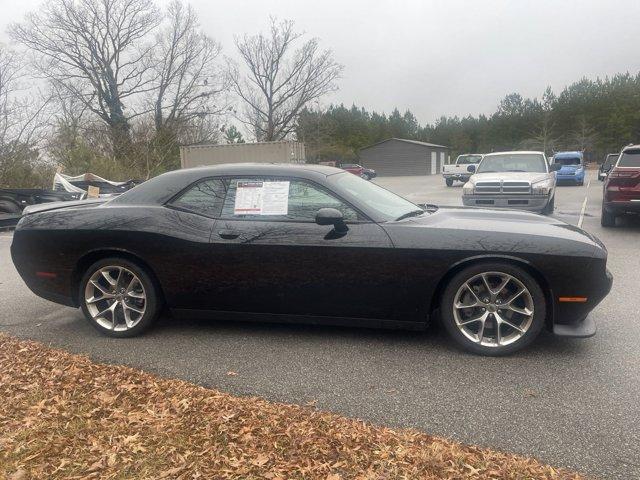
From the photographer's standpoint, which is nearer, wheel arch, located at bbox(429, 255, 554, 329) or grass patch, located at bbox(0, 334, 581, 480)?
grass patch, located at bbox(0, 334, 581, 480)

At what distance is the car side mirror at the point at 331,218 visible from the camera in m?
3.58

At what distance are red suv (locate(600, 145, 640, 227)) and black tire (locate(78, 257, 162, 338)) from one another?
8514 mm

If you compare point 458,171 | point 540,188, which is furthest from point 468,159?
point 540,188

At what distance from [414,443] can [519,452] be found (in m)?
0.51

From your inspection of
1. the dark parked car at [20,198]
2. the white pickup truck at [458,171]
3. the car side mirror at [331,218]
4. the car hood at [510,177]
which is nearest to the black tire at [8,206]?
the dark parked car at [20,198]

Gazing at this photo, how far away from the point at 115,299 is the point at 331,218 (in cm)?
203

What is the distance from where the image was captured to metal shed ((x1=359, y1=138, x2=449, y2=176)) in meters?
53.8

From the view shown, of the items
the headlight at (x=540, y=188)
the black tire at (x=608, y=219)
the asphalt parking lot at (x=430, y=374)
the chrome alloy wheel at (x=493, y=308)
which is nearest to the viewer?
the asphalt parking lot at (x=430, y=374)

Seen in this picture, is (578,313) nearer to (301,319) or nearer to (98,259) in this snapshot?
(301,319)

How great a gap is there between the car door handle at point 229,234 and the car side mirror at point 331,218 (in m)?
0.68

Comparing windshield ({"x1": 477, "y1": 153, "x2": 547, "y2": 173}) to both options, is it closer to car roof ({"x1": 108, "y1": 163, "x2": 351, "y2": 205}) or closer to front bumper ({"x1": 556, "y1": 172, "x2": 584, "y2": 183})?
car roof ({"x1": 108, "y1": 163, "x2": 351, "y2": 205})

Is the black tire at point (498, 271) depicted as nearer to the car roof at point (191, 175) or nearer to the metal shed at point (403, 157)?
the car roof at point (191, 175)

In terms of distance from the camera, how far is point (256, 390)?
311 cm

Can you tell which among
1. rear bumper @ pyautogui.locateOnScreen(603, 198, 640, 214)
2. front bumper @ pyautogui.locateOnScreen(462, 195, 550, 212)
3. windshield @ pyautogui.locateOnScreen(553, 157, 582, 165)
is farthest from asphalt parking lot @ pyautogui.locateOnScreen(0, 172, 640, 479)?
windshield @ pyautogui.locateOnScreen(553, 157, 582, 165)
